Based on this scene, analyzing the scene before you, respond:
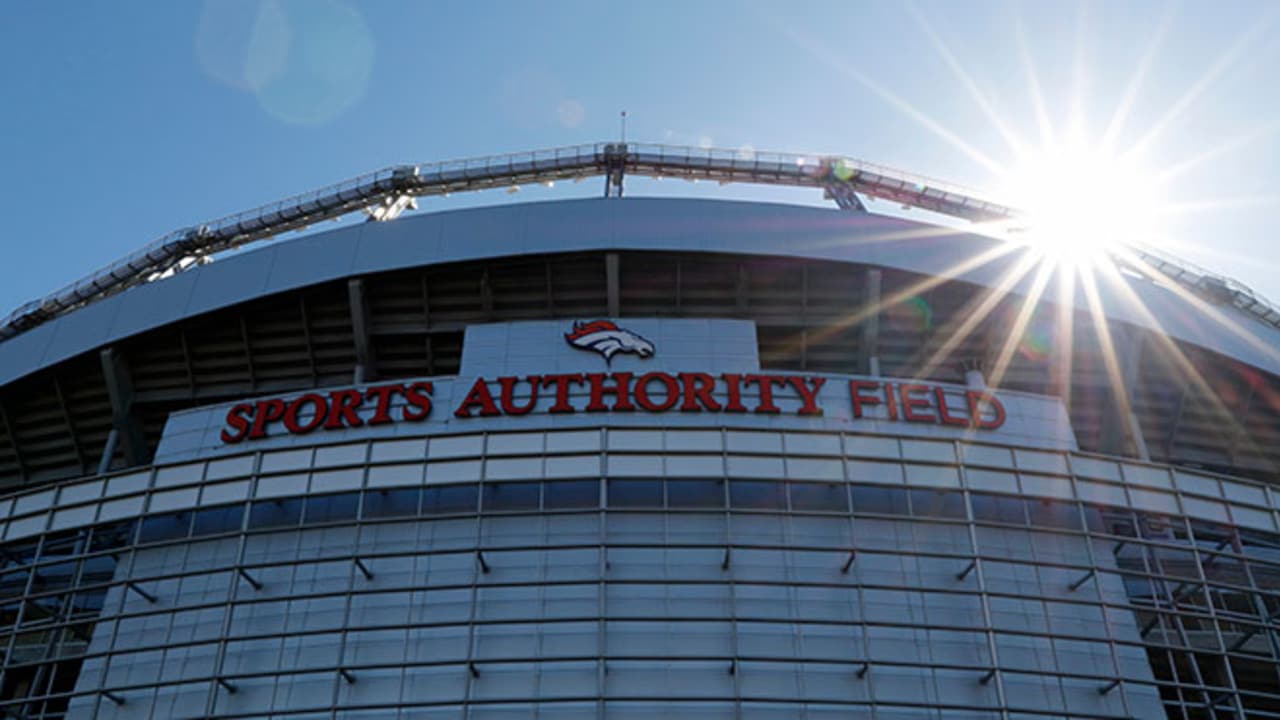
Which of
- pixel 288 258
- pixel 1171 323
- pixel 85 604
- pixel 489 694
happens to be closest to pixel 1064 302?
pixel 1171 323

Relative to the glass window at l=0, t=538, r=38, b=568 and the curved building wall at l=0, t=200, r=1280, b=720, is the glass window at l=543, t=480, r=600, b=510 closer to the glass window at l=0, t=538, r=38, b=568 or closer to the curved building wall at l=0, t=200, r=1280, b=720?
the curved building wall at l=0, t=200, r=1280, b=720

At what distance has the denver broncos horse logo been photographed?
29.4 meters

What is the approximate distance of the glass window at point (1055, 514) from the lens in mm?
26078

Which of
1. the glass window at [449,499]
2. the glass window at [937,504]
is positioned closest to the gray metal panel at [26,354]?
the glass window at [449,499]

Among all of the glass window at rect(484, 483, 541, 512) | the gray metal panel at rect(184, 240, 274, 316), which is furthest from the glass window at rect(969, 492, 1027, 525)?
the gray metal panel at rect(184, 240, 274, 316)

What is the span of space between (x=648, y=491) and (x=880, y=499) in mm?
5567

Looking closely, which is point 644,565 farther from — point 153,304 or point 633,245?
point 153,304

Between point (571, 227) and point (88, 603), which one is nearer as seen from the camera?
point (88, 603)

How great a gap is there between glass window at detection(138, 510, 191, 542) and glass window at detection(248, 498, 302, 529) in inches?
71.2

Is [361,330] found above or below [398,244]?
below

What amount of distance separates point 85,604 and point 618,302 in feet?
55.9

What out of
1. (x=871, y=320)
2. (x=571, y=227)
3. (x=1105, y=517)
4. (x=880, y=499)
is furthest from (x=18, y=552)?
(x=1105, y=517)

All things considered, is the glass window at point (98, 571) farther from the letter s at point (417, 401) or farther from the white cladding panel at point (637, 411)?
the letter s at point (417, 401)

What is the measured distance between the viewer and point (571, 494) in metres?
25.7
